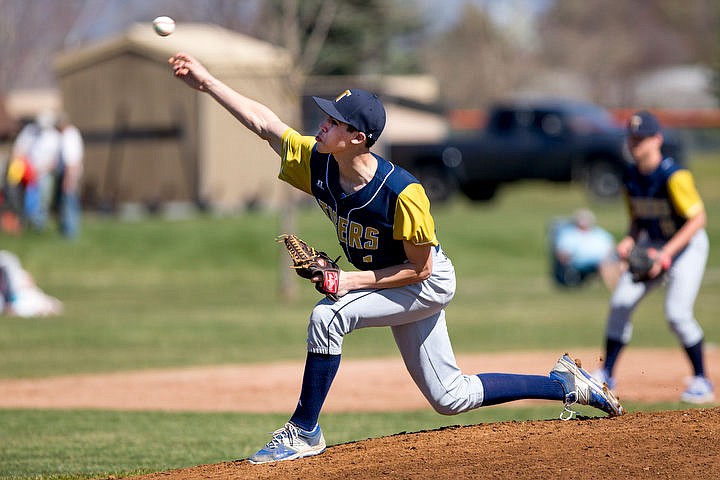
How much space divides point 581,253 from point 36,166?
9421 mm

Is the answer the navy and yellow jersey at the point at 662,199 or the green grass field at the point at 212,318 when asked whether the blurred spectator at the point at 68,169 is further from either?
the navy and yellow jersey at the point at 662,199

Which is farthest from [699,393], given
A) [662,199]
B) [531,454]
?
[531,454]

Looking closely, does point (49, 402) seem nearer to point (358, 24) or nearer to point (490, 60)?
point (358, 24)

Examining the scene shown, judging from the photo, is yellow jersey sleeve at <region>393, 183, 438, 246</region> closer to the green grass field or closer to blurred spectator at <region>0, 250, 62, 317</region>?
the green grass field

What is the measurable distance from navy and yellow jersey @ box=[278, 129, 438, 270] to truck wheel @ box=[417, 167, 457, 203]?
22.8 metres

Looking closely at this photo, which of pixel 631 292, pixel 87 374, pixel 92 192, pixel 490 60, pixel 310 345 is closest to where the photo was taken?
pixel 310 345

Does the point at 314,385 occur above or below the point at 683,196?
below

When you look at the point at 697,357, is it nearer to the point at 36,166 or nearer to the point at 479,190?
the point at 36,166

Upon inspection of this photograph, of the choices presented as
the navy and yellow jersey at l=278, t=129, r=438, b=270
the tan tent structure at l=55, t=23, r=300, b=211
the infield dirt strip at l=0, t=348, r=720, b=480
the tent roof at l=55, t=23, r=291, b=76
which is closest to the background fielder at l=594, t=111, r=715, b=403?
the infield dirt strip at l=0, t=348, r=720, b=480

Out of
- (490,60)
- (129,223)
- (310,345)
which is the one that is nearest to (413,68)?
(490,60)

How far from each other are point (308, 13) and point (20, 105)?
11.2 metres

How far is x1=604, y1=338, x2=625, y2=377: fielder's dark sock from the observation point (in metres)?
8.85

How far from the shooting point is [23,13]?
40969 mm

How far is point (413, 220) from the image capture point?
17.9 feet
